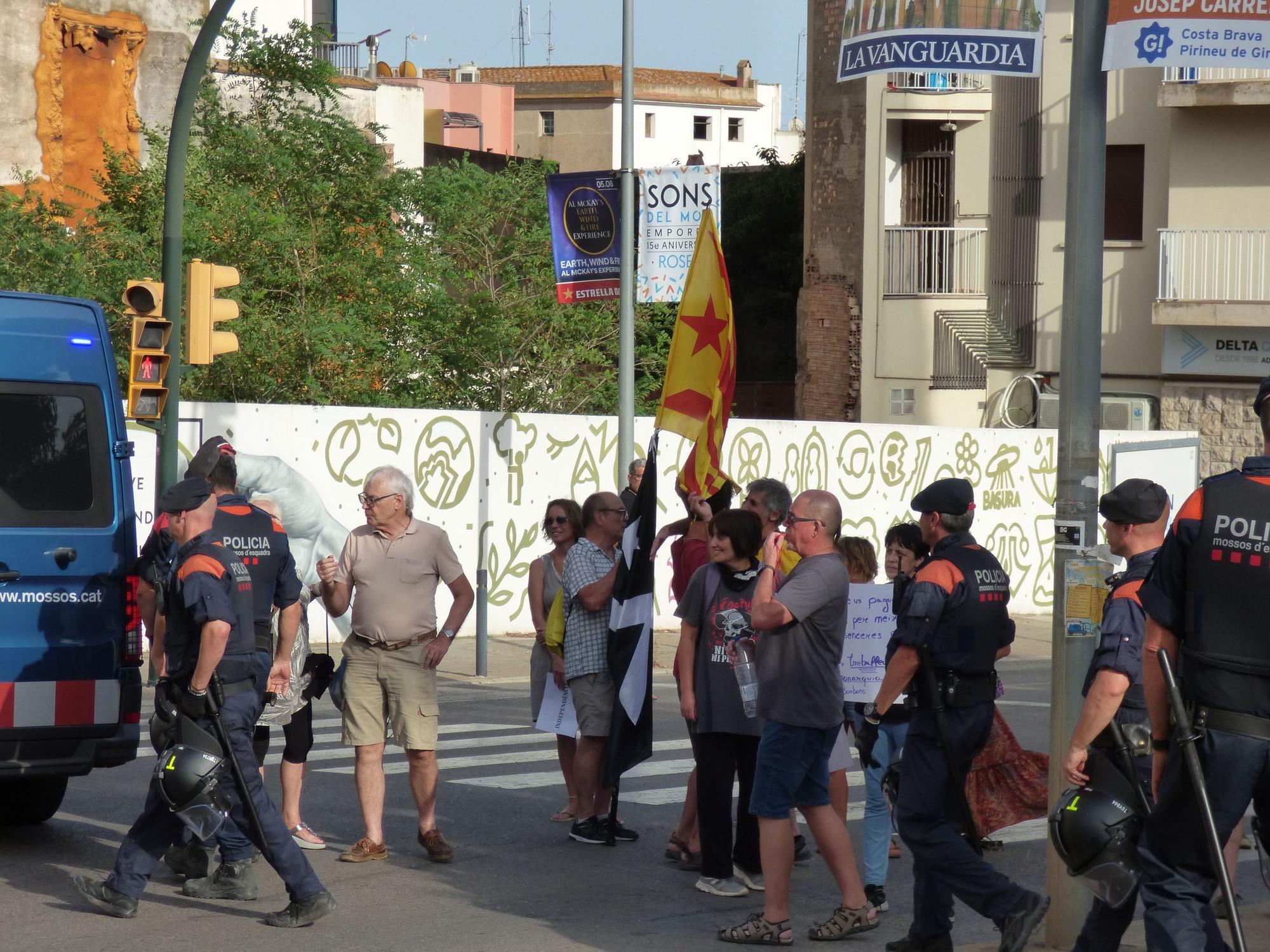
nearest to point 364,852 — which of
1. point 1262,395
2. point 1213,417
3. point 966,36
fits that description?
point 1262,395

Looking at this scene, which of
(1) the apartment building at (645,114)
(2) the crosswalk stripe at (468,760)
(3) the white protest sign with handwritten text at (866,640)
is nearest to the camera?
(3) the white protest sign with handwritten text at (866,640)

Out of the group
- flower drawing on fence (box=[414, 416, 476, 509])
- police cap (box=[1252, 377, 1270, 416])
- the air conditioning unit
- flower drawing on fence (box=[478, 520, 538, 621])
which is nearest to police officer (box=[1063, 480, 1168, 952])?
police cap (box=[1252, 377, 1270, 416])

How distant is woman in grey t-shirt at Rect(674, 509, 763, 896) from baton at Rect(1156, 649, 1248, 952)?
2.65 meters

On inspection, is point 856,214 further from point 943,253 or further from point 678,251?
point 678,251

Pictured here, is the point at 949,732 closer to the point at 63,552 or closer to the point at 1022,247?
the point at 63,552

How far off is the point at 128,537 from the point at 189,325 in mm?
5976

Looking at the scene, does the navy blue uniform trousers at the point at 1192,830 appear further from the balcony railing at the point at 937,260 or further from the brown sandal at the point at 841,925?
the balcony railing at the point at 937,260

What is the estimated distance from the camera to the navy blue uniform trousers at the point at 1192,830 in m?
4.59

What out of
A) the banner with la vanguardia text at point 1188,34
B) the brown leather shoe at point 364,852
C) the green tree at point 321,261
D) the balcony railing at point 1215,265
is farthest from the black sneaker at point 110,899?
the balcony railing at point 1215,265

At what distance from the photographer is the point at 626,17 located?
17.0 m

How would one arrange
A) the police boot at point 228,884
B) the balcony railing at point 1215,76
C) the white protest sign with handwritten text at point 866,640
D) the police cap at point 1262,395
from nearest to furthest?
the police cap at point 1262,395
the police boot at point 228,884
the white protest sign with handwritten text at point 866,640
the balcony railing at point 1215,76

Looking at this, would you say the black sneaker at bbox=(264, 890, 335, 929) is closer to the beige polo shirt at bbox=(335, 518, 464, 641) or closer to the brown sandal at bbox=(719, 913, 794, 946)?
the beige polo shirt at bbox=(335, 518, 464, 641)

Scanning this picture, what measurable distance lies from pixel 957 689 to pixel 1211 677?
4.68 ft

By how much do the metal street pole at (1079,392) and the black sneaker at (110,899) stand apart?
3.48 meters
